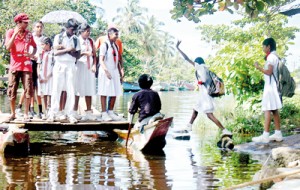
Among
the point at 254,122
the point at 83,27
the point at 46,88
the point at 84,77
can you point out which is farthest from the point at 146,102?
the point at 254,122

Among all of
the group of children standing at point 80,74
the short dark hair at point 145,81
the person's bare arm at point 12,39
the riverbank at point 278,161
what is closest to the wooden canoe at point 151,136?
the group of children standing at point 80,74

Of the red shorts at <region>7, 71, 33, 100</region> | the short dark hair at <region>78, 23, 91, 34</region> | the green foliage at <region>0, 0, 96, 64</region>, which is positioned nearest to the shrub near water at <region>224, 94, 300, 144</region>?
the short dark hair at <region>78, 23, 91, 34</region>

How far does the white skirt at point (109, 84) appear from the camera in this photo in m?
10.2

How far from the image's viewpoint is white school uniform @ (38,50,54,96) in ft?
35.3

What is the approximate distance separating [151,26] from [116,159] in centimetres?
7120

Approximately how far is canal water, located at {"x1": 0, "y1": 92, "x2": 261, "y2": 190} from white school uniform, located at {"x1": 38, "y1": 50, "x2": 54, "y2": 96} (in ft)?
3.52

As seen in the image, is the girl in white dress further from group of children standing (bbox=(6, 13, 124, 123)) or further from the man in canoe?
group of children standing (bbox=(6, 13, 124, 123))

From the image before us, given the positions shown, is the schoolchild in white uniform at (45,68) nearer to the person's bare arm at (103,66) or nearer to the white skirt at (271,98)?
the person's bare arm at (103,66)

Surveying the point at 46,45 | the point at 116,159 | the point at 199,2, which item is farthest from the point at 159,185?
the point at 46,45

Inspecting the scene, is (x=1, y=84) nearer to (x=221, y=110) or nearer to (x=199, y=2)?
(x=221, y=110)

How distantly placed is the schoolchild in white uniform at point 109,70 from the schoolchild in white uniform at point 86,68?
0.20 meters

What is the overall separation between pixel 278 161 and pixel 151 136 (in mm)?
2840

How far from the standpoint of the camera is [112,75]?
33.8 ft

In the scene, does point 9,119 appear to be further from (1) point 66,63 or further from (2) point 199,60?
(2) point 199,60
